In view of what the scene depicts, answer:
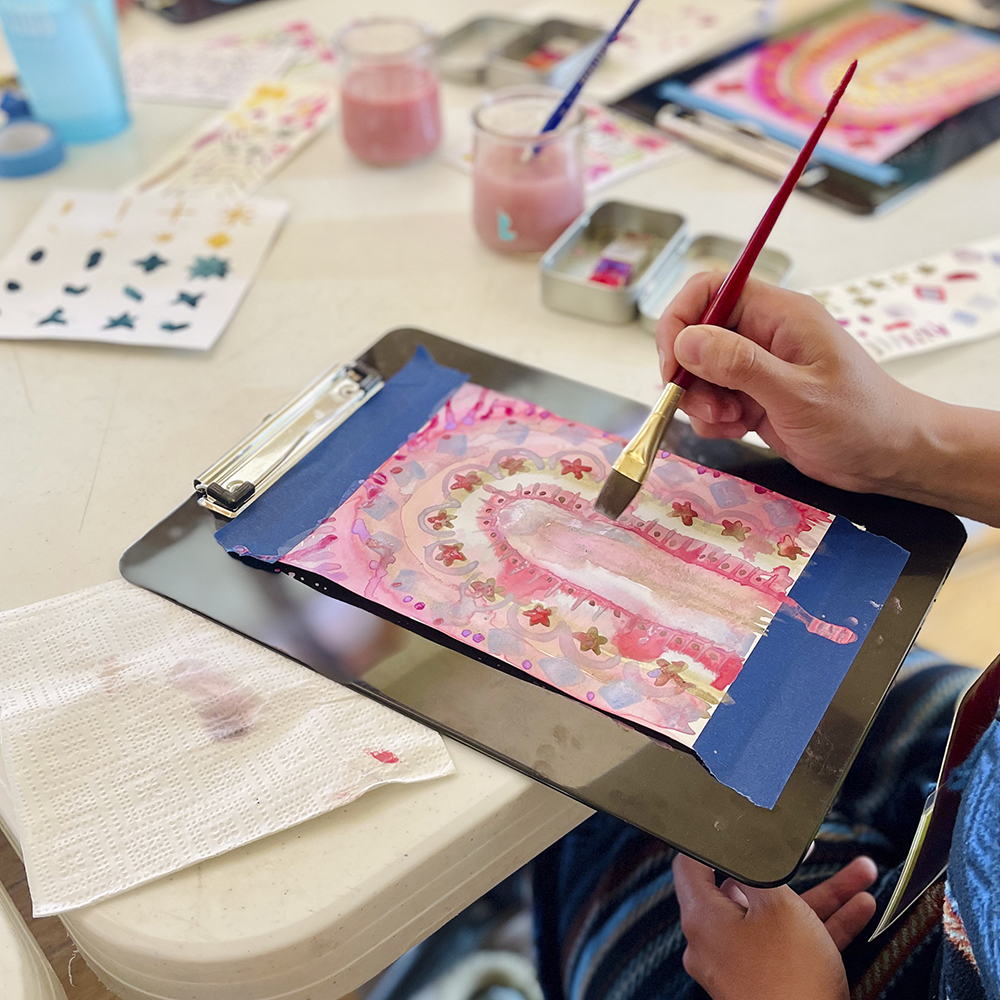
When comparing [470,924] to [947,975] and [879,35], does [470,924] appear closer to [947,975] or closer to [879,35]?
[947,975]

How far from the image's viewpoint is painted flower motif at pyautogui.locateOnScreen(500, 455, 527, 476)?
639 mm

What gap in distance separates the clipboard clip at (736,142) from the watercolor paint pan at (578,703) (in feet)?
1.41

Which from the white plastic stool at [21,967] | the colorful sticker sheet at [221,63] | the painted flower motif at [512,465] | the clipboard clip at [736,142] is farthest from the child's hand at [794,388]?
the colorful sticker sheet at [221,63]

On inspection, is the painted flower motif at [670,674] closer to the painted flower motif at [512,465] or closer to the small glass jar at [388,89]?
the painted flower motif at [512,465]

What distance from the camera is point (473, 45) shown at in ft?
3.90

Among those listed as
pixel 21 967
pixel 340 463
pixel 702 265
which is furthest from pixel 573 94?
pixel 21 967

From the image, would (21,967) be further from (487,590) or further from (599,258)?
(599,258)

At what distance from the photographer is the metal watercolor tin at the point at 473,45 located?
113 centimetres

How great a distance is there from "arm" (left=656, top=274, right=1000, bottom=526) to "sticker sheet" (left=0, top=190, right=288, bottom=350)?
40 cm

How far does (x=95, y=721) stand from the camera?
1.68 ft

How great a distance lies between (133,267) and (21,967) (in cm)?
60

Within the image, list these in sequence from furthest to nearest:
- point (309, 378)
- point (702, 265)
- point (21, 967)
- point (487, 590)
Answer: point (702, 265)
point (309, 378)
point (487, 590)
point (21, 967)

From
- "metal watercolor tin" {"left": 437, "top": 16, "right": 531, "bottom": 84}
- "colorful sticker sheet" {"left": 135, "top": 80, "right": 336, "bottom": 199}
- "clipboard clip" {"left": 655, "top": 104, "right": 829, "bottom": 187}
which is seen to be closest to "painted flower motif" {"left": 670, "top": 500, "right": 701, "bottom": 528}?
"clipboard clip" {"left": 655, "top": 104, "right": 829, "bottom": 187}

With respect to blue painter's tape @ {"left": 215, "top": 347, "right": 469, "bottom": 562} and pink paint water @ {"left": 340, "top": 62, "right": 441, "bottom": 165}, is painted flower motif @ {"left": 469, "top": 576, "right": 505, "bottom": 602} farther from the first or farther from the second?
pink paint water @ {"left": 340, "top": 62, "right": 441, "bottom": 165}
